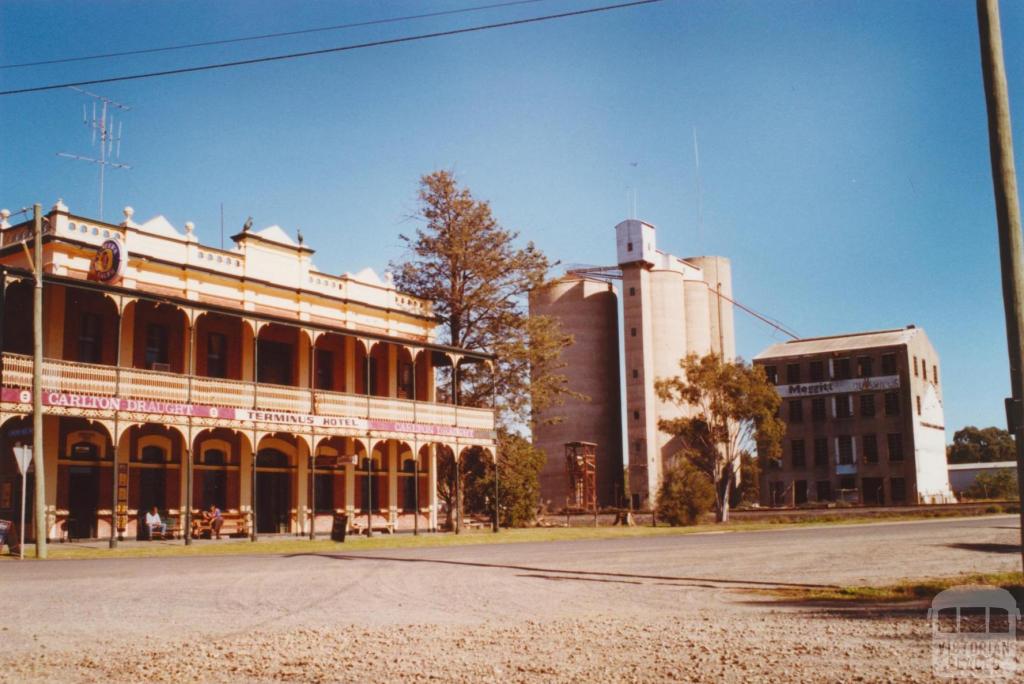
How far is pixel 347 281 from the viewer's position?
3603 cm

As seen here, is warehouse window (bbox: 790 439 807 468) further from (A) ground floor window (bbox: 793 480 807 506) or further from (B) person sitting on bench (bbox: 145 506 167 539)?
(B) person sitting on bench (bbox: 145 506 167 539)

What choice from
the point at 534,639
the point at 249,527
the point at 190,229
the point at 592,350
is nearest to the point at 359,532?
the point at 249,527

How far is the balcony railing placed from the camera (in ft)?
78.7

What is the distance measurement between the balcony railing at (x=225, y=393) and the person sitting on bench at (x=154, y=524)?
3618 mm

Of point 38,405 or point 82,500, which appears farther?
point 82,500

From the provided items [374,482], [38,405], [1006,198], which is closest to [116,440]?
[38,405]

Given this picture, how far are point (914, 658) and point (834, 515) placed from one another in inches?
1729

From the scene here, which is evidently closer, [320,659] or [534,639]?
[320,659]

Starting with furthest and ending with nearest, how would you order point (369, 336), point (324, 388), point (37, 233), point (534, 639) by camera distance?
1. point (324, 388)
2. point (369, 336)
3. point (37, 233)
4. point (534, 639)

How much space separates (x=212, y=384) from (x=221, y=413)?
915mm

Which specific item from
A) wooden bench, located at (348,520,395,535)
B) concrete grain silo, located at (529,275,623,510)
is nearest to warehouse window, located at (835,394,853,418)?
concrete grain silo, located at (529,275,623,510)

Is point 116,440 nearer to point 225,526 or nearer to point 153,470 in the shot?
point 153,470

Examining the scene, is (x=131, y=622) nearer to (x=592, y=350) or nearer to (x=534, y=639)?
(x=534, y=639)

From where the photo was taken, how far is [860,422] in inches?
2721
